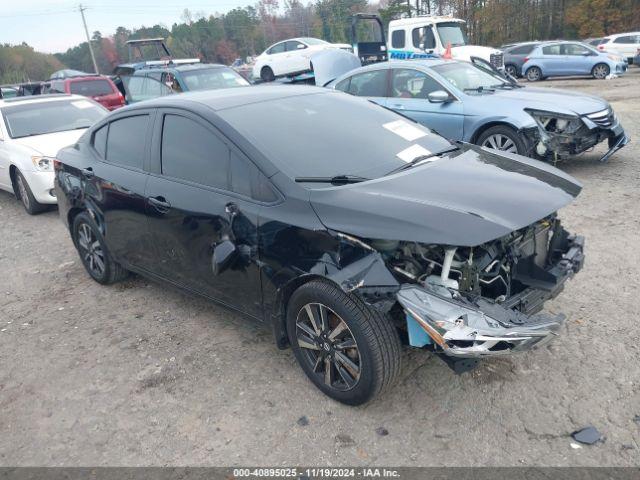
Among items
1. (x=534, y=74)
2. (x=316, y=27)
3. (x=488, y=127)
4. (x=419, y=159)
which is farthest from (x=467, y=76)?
(x=316, y=27)

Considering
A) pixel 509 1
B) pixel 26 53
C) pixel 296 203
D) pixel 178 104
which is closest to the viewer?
pixel 296 203

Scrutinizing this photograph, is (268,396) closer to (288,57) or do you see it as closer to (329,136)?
(329,136)

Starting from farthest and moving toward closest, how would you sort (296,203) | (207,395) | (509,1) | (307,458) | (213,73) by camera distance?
(509,1), (213,73), (207,395), (296,203), (307,458)

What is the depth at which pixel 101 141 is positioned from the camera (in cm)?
450

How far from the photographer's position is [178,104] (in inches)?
145

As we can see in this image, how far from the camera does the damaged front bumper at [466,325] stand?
2.43 meters

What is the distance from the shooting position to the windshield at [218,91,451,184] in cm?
319

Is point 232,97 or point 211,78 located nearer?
point 232,97

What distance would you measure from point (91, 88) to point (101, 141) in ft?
34.5

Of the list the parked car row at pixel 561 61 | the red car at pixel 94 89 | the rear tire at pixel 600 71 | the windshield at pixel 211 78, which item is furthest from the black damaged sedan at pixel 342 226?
the parked car row at pixel 561 61

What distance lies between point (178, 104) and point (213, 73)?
8.62 metres

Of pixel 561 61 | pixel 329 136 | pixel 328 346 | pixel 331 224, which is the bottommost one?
pixel 328 346

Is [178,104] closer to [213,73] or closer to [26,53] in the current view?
[213,73]

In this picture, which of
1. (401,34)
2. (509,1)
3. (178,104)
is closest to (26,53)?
(509,1)
